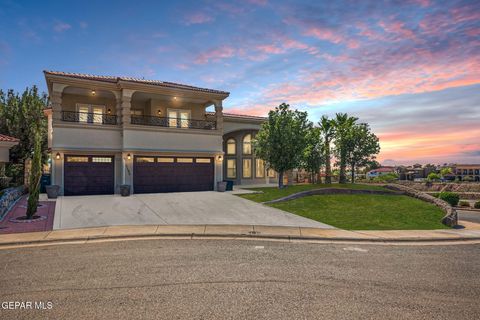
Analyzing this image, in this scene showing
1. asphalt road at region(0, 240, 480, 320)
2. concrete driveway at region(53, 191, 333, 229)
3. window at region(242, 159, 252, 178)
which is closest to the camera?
asphalt road at region(0, 240, 480, 320)

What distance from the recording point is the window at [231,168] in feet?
110

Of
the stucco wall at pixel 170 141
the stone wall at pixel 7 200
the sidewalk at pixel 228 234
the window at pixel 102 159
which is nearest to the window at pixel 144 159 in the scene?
the stucco wall at pixel 170 141

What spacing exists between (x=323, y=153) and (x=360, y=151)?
21.9 feet

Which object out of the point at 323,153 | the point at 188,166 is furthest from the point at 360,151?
the point at 188,166

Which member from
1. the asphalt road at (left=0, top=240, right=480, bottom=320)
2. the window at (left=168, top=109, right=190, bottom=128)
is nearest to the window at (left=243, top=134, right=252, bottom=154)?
the window at (left=168, top=109, right=190, bottom=128)

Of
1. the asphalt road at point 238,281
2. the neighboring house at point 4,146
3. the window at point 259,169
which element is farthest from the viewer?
the window at point 259,169

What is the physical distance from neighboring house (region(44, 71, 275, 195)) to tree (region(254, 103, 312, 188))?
446 cm

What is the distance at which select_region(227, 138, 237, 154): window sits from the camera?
1326 inches

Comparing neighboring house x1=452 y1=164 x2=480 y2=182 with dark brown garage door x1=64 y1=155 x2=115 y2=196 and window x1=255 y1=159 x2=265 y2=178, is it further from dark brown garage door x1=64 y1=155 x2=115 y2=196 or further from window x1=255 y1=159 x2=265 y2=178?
dark brown garage door x1=64 y1=155 x2=115 y2=196

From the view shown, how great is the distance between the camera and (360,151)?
1417 inches

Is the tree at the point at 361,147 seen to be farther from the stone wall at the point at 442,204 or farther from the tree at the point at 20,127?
the tree at the point at 20,127

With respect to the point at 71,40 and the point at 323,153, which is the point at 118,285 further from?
the point at 323,153

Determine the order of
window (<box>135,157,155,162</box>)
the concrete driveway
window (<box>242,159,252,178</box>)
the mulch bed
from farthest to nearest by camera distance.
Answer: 1. window (<box>242,159,252,178</box>)
2. window (<box>135,157,155,162</box>)
3. the concrete driveway
4. the mulch bed

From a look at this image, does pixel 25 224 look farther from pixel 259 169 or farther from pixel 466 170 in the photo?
pixel 466 170
